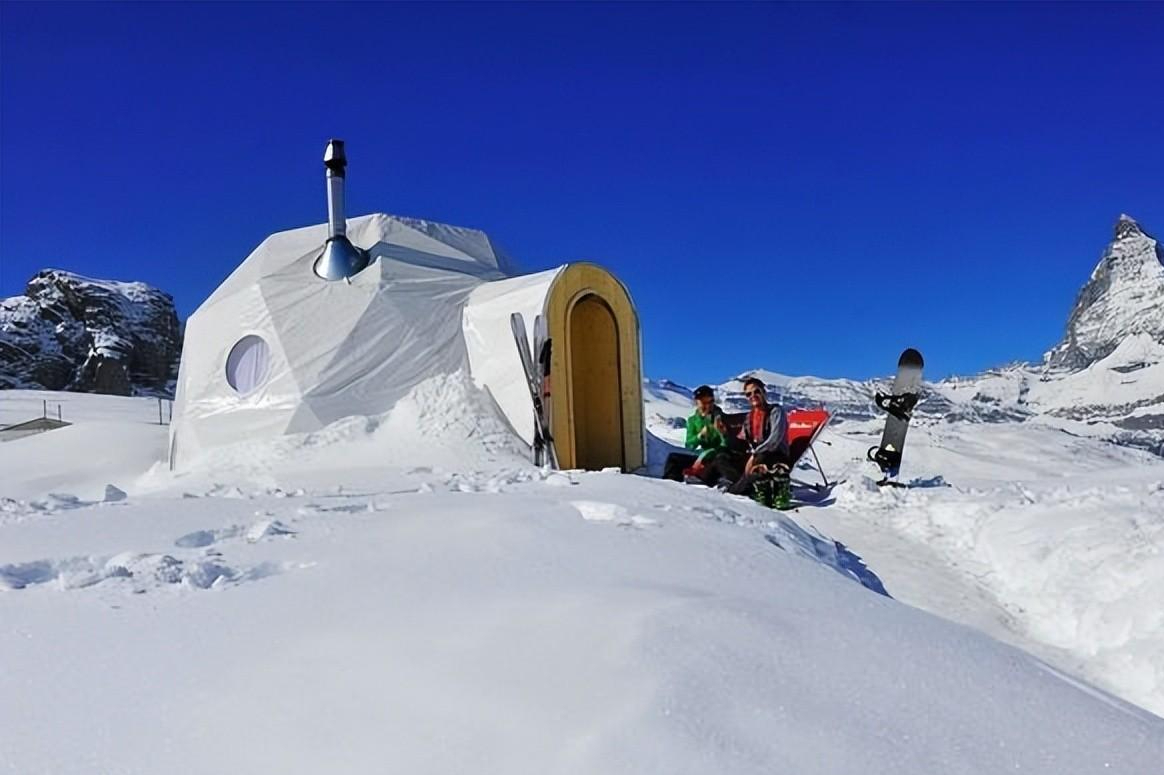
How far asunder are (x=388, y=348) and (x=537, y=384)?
255 centimetres

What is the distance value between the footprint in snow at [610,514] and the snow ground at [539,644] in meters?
0.02

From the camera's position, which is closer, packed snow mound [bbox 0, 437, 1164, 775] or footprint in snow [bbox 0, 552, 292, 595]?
packed snow mound [bbox 0, 437, 1164, 775]

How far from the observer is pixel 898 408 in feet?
26.9

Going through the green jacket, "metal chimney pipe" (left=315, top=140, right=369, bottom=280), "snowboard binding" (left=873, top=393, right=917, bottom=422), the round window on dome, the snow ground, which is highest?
"metal chimney pipe" (left=315, top=140, right=369, bottom=280)

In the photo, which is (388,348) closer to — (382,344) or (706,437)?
(382,344)

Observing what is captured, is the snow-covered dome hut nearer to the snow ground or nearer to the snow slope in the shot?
the snow slope

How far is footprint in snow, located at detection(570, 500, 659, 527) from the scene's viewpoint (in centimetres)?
403

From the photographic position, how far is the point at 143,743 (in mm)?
1635

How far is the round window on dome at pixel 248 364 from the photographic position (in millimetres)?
11070

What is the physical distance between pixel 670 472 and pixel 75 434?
1034 centimetres

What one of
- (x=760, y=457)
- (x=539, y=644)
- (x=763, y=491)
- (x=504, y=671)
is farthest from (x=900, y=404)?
(x=504, y=671)

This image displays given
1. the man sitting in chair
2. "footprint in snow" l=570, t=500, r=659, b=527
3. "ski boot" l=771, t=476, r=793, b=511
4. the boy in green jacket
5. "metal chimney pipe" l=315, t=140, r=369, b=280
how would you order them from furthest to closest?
"metal chimney pipe" l=315, t=140, r=369, b=280 < the boy in green jacket < the man sitting in chair < "ski boot" l=771, t=476, r=793, b=511 < "footprint in snow" l=570, t=500, r=659, b=527

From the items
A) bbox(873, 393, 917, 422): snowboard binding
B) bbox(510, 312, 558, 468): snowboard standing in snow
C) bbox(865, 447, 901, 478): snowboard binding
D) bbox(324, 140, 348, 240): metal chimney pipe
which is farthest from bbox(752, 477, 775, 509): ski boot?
bbox(324, 140, 348, 240): metal chimney pipe

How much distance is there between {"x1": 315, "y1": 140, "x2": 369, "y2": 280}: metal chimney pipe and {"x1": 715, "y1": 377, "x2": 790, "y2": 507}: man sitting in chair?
652 centimetres
